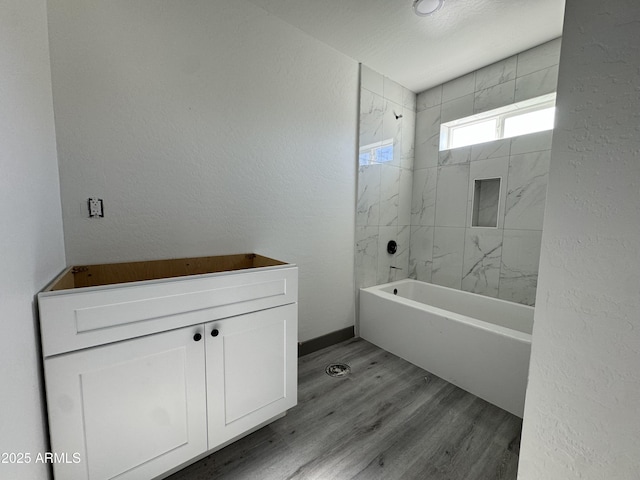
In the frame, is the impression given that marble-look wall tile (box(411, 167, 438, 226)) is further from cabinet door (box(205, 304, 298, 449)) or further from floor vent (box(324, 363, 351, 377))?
cabinet door (box(205, 304, 298, 449))

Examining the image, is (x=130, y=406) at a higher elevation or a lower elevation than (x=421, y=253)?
lower

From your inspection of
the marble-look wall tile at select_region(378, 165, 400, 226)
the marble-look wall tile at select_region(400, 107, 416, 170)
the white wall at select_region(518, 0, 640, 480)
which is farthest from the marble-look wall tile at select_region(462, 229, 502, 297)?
the white wall at select_region(518, 0, 640, 480)

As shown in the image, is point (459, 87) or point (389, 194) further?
point (389, 194)

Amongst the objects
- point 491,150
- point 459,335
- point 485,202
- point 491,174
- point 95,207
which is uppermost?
point 491,150

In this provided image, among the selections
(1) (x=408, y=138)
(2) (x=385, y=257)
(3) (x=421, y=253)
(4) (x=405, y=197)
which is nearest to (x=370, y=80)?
(1) (x=408, y=138)

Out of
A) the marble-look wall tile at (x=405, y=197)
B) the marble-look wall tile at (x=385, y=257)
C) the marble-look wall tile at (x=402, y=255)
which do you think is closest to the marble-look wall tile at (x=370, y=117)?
the marble-look wall tile at (x=405, y=197)

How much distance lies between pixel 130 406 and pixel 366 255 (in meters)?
2.01

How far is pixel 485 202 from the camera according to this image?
242 cm

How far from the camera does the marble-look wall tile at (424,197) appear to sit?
2697mm

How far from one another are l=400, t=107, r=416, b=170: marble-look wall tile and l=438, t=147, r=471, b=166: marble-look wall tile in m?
0.32

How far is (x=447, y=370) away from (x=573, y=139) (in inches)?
66.4

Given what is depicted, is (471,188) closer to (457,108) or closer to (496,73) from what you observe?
(457,108)

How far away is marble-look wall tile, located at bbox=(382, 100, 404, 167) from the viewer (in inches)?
98.8

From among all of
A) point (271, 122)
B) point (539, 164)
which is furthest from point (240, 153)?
point (539, 164)
